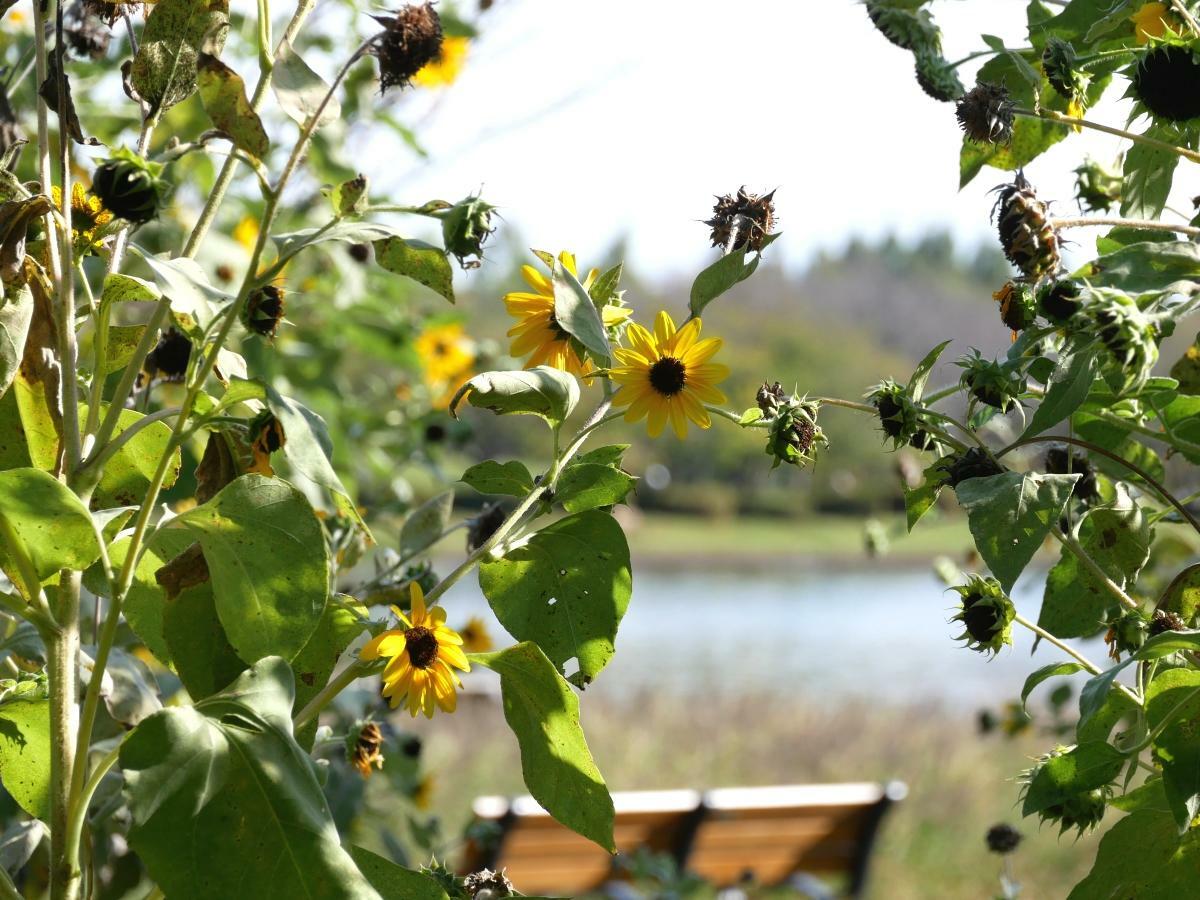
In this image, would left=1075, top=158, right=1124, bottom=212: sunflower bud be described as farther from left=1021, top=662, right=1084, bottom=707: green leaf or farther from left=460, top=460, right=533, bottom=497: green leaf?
left=460, top=460, right=533, bottom=497: green leaf

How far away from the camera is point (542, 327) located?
791 mm

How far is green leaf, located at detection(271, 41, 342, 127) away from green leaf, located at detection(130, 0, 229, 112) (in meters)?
0.10

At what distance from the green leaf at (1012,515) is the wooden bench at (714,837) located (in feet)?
8.08

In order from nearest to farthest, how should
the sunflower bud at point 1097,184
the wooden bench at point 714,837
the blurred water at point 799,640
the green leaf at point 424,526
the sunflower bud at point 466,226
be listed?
the sunflower bud at point 466,226 < the sunflower bud at point 1097,184 < the green leaf at point 424,526 < the wooden bench at point 714,837 < the blurred water at point 799,640

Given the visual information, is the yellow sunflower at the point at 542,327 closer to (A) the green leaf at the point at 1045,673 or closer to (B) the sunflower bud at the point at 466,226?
(B) the sunflower bud at the point at 466,226

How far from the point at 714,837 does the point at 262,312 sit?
115 inches

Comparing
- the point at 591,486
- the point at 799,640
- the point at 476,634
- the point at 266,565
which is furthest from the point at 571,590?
the point at 799,640

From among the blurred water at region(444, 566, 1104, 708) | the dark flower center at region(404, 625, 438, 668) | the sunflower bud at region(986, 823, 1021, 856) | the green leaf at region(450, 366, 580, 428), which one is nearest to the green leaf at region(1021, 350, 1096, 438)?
the green leaf at region(450, 366, 580, 428)

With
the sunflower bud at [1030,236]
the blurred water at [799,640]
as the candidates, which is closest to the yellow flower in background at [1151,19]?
the sunflower bud at [1030,236]

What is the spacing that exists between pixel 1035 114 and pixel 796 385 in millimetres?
217

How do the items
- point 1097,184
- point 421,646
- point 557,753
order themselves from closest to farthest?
point 557,753
point 421,646
point 1097,184

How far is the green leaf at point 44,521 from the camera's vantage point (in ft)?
1.85

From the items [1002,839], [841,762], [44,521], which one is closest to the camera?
[44,521]

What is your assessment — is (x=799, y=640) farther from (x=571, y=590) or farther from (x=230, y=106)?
(x=230, y=106)
